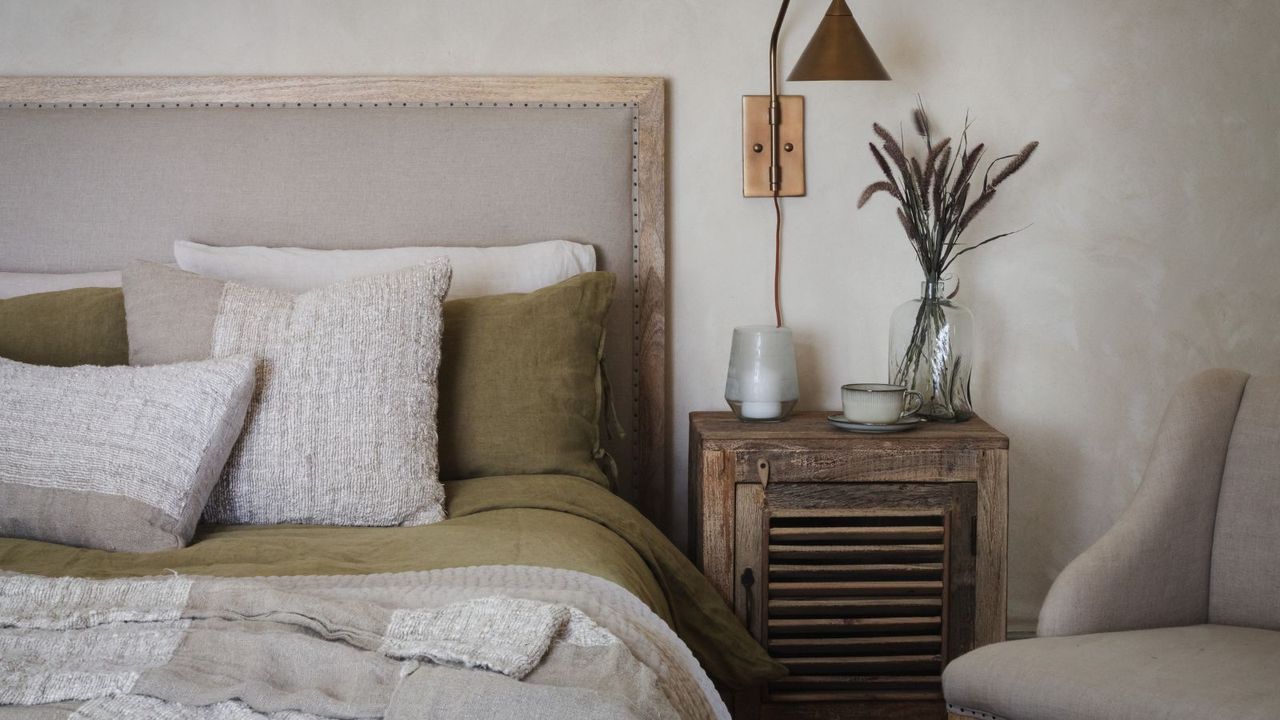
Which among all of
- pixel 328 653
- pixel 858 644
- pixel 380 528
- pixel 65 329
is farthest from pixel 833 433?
pixel 65 329

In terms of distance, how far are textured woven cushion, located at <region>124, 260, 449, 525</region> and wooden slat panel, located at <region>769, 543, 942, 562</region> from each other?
66 cm

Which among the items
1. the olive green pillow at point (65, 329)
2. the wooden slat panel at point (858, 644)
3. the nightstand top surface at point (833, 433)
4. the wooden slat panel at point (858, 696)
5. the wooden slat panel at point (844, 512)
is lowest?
the wooden slat panel at point (858, 696)

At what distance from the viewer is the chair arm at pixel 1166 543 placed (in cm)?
152

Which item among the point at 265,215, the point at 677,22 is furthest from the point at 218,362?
the point at 677,22

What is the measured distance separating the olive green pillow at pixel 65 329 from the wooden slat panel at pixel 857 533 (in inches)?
48.5

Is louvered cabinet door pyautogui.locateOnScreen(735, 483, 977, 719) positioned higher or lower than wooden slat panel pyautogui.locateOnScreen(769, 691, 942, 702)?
higher

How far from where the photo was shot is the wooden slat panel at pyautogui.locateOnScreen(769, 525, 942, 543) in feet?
6.23

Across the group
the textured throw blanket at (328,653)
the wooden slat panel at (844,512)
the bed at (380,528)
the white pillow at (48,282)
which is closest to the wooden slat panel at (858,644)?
the bed at (380,528)

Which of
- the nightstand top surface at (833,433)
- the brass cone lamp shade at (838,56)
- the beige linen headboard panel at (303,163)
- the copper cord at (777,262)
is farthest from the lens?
the copper cord at (777,262)

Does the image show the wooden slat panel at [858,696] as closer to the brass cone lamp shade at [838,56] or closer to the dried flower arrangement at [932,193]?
the dried flower arrangement at [932,193]

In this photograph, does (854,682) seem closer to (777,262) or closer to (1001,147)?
(777,262)

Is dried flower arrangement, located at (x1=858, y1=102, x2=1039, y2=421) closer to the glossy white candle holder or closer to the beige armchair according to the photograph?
the glossy white candle holder

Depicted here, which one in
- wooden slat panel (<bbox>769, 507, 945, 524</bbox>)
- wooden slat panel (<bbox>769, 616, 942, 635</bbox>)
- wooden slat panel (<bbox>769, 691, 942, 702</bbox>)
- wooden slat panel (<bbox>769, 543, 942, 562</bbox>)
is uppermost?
wooden slat panel (<bbox>769, 507, 945, 524</bbox>)

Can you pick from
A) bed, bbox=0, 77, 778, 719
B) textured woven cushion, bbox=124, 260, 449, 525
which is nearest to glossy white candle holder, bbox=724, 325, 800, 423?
bed, bbox=0, 77, 778, 719
